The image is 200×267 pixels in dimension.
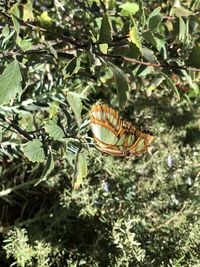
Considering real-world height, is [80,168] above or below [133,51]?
below

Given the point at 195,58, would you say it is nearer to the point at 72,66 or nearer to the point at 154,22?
the point at 154,22

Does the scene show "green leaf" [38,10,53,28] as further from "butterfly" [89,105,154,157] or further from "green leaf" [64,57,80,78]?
"butterfly" [89,105,154,157]

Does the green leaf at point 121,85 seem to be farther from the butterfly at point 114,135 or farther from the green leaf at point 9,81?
the green leaf at point 9,81

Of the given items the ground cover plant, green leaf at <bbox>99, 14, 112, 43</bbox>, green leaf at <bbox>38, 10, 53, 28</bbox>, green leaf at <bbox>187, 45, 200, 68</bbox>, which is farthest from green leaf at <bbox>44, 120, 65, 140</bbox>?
green leaf at <bbox>38, 10, 53, 28</bbox>

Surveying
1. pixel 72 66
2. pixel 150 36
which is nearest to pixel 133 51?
pixel 150 36

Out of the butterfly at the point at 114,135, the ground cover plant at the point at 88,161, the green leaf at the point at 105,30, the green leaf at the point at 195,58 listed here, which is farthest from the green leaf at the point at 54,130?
the green leaf at the point at 195,58

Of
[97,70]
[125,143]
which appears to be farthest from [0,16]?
[125,143]
